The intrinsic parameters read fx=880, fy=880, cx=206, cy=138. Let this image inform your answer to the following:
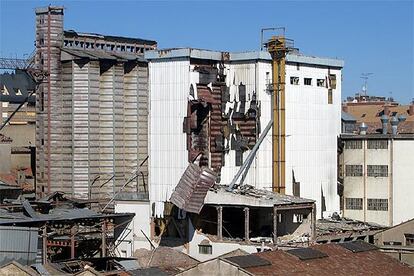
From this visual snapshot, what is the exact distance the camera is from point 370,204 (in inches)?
2247

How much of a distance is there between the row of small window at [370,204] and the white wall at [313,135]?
2.62ft

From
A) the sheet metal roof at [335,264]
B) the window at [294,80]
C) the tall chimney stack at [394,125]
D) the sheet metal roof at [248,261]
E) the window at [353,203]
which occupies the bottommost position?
the sheet metal roof at [335,264]

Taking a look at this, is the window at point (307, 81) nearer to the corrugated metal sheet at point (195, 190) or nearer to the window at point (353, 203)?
the window at point (353, 203)

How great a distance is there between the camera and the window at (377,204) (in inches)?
2216

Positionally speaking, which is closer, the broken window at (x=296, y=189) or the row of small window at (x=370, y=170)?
the broken window at (x=296, y=189)

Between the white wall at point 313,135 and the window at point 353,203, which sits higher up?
the white wall at point 313,135

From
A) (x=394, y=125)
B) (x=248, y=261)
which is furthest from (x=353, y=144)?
(x=248, y=261)

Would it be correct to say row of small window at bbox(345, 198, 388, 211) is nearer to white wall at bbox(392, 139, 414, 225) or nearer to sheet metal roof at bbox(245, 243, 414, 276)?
white wall at bbox(392, 139, 414, 225)

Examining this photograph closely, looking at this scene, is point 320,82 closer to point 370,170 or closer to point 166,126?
point 370,170

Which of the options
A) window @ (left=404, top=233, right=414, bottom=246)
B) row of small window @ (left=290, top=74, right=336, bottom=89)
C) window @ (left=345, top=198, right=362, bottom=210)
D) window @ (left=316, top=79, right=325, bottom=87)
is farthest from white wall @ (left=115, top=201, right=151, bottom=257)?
window @ (left=404, top=233, right=414, bottom=246)

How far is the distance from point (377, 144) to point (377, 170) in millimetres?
1678

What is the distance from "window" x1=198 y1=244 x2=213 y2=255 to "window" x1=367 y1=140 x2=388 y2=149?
14.9 m

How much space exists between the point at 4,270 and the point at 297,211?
20547mm

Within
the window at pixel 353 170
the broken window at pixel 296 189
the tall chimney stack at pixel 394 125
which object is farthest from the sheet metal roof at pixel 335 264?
the tall chimney stack at pixel 394 125
